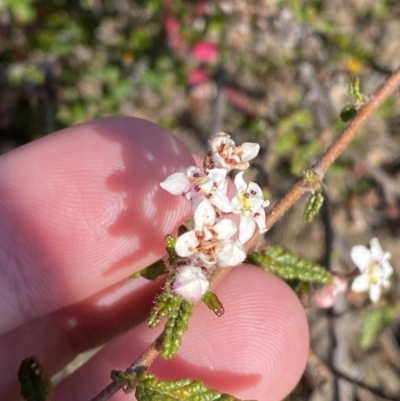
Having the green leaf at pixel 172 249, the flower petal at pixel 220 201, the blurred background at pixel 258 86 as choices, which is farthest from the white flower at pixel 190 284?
the blurred background at pixel 258 86

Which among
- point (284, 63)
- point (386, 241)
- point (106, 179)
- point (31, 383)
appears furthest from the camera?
point (386, 241)

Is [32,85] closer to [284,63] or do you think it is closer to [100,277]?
[284,63]

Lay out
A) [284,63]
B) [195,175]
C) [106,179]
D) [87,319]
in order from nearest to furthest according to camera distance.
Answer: [195,175], [106,179], [87,319], [284,63]

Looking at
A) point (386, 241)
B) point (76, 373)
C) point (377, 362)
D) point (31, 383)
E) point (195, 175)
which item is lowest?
point (377, 362)

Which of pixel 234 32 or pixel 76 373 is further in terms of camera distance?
pixel 234 32

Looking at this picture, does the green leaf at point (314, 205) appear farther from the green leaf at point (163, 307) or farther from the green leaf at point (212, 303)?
the green leaf at point (163, 307)

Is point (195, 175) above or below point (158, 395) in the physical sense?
above

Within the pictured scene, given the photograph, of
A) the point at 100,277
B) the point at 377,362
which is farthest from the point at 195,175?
the point at 377,362
